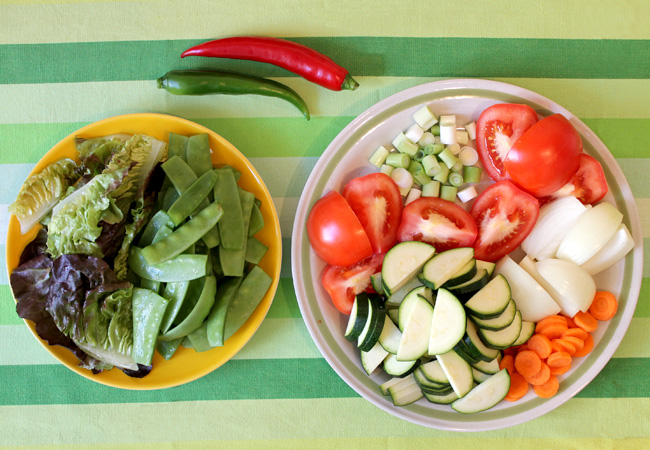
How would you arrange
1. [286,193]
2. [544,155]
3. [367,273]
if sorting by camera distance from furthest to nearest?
[286,193]
[367,273]
[544,155]

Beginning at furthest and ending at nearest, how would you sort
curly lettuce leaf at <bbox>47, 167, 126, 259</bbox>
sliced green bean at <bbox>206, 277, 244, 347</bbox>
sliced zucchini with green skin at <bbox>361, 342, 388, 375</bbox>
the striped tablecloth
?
the striped tablecloth → sliced zucchini with green skin at <bbox>361, 342, 388, 375</bbox> → sliced green bean at <bbox>206, 277, 244, 347</bbox> → curly lettuce leaf at <bbox>47, 167, 126, 259</bbox>

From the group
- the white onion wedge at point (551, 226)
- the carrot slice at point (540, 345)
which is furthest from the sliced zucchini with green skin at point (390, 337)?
the white onion wedge at point (551, 226)

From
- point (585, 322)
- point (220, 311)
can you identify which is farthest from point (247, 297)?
point (585, 322)

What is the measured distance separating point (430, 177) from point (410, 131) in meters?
0.22

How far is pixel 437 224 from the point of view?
6.15ft

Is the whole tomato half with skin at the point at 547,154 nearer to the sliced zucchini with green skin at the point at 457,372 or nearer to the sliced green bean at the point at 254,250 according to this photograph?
the sliced zucchini with green skin at the point at 457,372

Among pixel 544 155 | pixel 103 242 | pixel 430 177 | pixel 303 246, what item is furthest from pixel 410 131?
pixel 103 242

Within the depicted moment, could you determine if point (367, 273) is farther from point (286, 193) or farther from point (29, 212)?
point (29, 212)

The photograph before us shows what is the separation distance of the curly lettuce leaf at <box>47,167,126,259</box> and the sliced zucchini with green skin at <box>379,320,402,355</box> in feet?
3.79

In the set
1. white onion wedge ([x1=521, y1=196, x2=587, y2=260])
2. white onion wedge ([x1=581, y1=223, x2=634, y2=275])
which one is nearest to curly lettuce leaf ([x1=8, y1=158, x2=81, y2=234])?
white onion wedge ([x1=521, y1=196, x2=587, y2=260])

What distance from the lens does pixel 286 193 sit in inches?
83.0

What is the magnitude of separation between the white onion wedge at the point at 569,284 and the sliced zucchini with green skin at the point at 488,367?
37cm

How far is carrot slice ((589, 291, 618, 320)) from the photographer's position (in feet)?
6.47

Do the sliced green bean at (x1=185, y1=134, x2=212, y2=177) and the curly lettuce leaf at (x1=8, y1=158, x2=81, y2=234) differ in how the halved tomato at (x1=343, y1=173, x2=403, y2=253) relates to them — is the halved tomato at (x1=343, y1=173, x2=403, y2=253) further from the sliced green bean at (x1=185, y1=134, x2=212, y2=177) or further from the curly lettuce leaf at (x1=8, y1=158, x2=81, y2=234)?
the curly lettuce leaf at (x1=8, y1=158, x2=81, y2=234)
